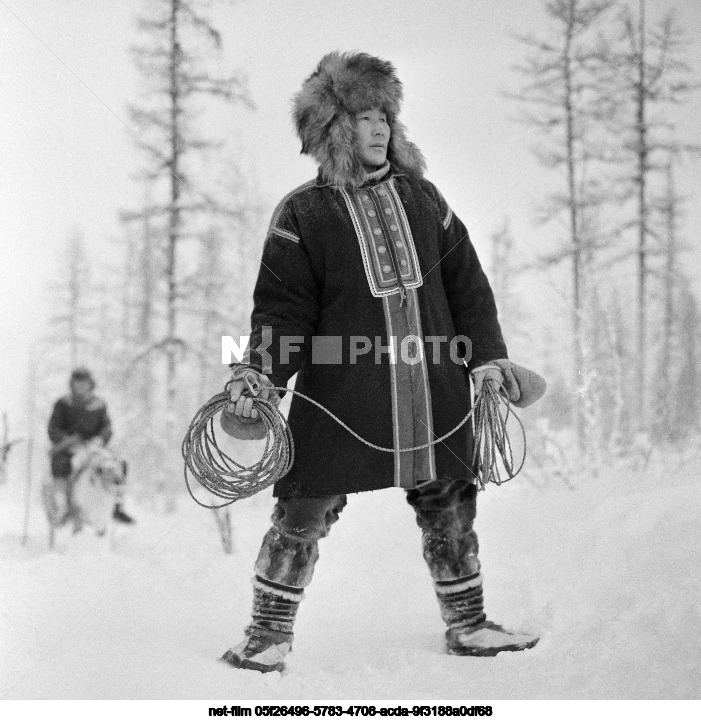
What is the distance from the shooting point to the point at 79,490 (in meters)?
3.83

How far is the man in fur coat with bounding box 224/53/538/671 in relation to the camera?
2.20 meters

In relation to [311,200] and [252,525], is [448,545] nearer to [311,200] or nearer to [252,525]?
[311,200]

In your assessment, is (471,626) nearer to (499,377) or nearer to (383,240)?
(499,377)

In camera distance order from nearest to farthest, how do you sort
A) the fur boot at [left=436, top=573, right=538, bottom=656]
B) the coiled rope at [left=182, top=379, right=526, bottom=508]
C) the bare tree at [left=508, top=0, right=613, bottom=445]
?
the coiled rope at [left=182, top=379, right=526, bottom=508] → the fur boot at [left=436, top=573, right=538, bottom=656] → the bare tree at [left=508, top=0, right=613, bottom=445]

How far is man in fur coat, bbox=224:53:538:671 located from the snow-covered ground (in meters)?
0.13

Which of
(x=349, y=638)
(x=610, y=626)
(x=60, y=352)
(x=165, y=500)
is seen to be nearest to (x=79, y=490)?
(x=165, y=500)

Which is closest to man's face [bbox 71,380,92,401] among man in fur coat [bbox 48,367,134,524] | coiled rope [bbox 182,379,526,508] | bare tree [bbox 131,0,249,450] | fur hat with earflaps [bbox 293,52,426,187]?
man in fur coat [bbox 48,367,134,524]

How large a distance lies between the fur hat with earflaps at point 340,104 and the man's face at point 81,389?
1.79 metres

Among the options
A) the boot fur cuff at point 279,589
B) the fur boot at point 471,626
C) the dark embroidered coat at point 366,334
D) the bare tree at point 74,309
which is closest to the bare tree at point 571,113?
the dark embroidered coat at point 366,334

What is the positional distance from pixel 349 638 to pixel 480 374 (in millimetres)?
856

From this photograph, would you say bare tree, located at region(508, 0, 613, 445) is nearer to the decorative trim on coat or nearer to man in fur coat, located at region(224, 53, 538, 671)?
man in fur coat, located at region(224, 53, 538, 671)

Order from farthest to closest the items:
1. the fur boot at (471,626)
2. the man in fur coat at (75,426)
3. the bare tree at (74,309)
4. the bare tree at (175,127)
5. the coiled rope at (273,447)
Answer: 1. the man in fur coat at (75,426)
2. the bare tree at (74,309)
3. the bare tree at (175,127)
4. the fur boot at (471,626)
5. the coiled rope at (273,447)

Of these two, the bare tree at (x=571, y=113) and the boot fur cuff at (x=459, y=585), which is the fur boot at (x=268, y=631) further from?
the bare tree at (x=571, y=113)

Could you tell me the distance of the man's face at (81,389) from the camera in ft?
11.9
